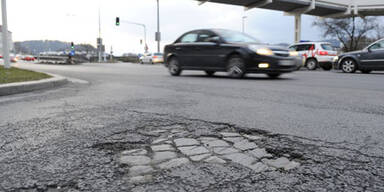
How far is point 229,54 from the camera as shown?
32.7 ft

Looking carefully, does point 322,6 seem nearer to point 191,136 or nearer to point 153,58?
point 153,58

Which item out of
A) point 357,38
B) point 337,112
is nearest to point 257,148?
point 337,112

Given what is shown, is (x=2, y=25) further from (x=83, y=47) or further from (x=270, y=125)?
(x=83, y=47)

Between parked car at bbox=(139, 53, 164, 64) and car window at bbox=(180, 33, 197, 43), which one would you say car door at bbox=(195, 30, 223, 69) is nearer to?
car window at bbox=(180, 33, 197, 43)

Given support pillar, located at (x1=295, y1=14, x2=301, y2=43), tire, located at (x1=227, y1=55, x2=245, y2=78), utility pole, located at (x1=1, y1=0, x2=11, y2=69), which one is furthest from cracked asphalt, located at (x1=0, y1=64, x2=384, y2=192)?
support pillar, located at (x1=295, y1=14, x2=301, y2=43)

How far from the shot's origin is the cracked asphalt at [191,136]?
1893 mm

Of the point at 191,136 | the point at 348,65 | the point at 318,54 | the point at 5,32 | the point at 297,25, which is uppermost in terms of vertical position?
the point at 297,25

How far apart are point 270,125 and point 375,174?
142 centimetres

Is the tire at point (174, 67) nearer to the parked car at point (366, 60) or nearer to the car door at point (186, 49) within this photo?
the car door at point (186, 49)

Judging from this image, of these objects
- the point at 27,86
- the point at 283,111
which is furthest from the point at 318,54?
the point at 27,86

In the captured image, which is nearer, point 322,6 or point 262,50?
point 262,50

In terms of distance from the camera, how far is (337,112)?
4.09 m

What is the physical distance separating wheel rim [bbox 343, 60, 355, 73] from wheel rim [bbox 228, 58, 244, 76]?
7.34m

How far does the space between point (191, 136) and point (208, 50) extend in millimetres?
7851
